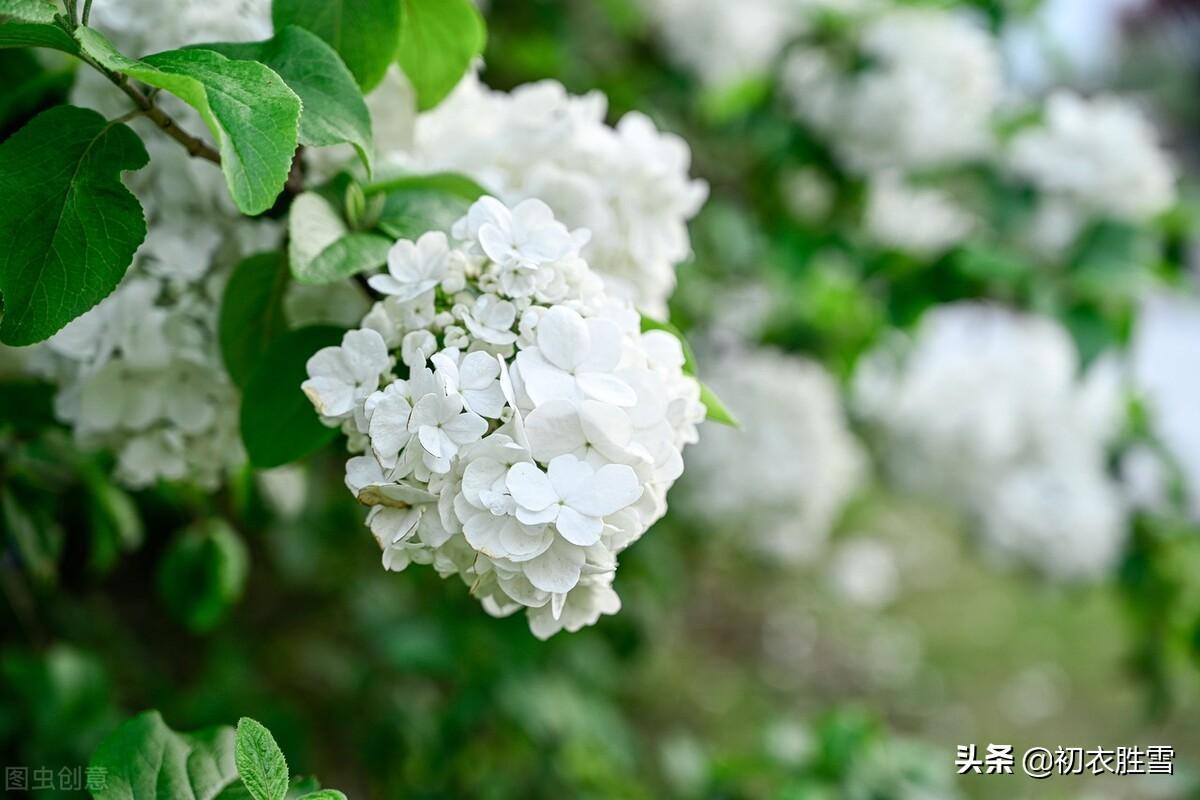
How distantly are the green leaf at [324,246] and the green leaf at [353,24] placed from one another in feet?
0.26

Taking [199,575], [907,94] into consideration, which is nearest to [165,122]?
[199,575]

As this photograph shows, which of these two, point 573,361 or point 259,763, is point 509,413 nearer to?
point 573,361

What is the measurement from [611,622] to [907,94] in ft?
2.80

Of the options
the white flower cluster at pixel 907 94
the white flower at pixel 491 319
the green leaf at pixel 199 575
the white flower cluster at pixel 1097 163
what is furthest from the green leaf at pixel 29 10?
the white flower cluster at pixel 1097 163

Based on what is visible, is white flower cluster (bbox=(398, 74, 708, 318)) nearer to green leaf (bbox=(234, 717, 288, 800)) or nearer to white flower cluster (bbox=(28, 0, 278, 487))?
white flower cluster (bbox=(28, 0, 278, 487))

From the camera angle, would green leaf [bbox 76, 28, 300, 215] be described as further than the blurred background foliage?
No

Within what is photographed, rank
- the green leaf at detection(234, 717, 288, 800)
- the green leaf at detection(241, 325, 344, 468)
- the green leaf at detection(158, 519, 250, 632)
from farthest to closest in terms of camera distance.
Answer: the green leaf at detection(158, 519, 250, 632)
the green leaf at detection(241, 325, 344, 468)
the green leaf at detection(234, 717, 288, 800)

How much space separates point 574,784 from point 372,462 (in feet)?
4.07

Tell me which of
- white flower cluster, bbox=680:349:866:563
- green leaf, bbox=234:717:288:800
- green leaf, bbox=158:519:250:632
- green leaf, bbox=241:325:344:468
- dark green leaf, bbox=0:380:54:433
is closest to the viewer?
green leaf, bbox=234:717:288:800

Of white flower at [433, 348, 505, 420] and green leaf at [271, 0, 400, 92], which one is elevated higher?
green leaf at [271, 0, 400, 92]

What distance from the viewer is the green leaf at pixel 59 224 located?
478mm

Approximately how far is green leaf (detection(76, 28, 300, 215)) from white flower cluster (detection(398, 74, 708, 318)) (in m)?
0.18

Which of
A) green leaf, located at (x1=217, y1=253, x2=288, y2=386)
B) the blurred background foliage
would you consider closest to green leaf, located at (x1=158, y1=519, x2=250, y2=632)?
the blurred background foliage

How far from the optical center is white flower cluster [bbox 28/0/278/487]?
0.60 metres
